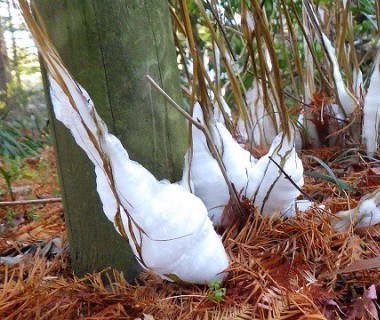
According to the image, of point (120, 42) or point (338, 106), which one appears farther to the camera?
point (338, 106)

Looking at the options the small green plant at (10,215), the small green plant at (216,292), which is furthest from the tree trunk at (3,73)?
the small green plant at (216,292)

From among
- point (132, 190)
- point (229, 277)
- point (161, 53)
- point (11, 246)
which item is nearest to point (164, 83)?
point (161, 53)

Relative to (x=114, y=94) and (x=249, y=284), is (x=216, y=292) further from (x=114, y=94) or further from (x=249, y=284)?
(x=114, y=94)

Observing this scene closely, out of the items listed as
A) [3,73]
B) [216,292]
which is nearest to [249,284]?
[216,292]

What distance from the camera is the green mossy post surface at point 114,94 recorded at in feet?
2.46

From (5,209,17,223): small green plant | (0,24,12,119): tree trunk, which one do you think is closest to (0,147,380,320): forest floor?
(5,209,17,223): small green plant

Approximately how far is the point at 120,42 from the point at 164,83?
11 cm

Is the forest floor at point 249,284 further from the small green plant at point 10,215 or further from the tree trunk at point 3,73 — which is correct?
the tree trunk at point 3,73

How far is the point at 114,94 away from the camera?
78 cm

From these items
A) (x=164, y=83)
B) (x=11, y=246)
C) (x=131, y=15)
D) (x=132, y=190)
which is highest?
(x=131, y=15)

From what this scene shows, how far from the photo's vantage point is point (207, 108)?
91 cm

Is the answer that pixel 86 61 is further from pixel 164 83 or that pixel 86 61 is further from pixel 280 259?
pixel 280 259

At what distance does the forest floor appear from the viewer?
720mm

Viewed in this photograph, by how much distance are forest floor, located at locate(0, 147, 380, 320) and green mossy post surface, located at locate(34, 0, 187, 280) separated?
0.07 metres
